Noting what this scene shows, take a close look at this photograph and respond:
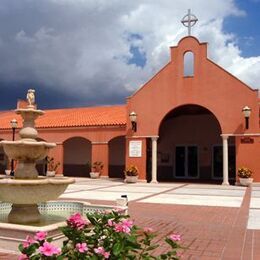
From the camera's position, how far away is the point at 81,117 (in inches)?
1231

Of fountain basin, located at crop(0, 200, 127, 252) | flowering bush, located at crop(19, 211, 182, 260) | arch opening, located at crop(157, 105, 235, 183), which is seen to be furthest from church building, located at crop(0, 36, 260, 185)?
flowering bush, located at crop(19, 211, 182, 260)

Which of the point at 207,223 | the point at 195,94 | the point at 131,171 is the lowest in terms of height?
the point at 207,223

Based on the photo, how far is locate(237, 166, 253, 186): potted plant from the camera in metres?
21.5

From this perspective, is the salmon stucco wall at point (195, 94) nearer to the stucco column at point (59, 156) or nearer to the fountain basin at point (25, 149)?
the stucco column at point (59, 156)

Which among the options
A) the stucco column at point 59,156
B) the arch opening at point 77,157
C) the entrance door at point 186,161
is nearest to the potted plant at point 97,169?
the stucco column at point 59,156

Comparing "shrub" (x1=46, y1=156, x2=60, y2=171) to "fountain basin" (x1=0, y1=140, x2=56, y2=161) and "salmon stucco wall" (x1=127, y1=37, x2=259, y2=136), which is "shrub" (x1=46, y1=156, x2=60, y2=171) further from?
"fountain basin" (x1=0, y1=140, x2=56, y2=161)

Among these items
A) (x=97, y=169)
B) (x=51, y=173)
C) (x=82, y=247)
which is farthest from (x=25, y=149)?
(x=51, y=173)

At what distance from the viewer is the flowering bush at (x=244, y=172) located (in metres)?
21.5

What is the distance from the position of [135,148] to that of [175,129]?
511 cm

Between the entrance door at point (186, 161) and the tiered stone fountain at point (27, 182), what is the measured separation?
20959 mm

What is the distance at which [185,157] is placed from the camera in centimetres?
2828

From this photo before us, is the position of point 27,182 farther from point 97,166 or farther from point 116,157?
point 116,157

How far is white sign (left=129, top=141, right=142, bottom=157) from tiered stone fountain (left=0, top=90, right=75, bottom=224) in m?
16.8

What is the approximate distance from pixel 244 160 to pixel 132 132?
269 inches
